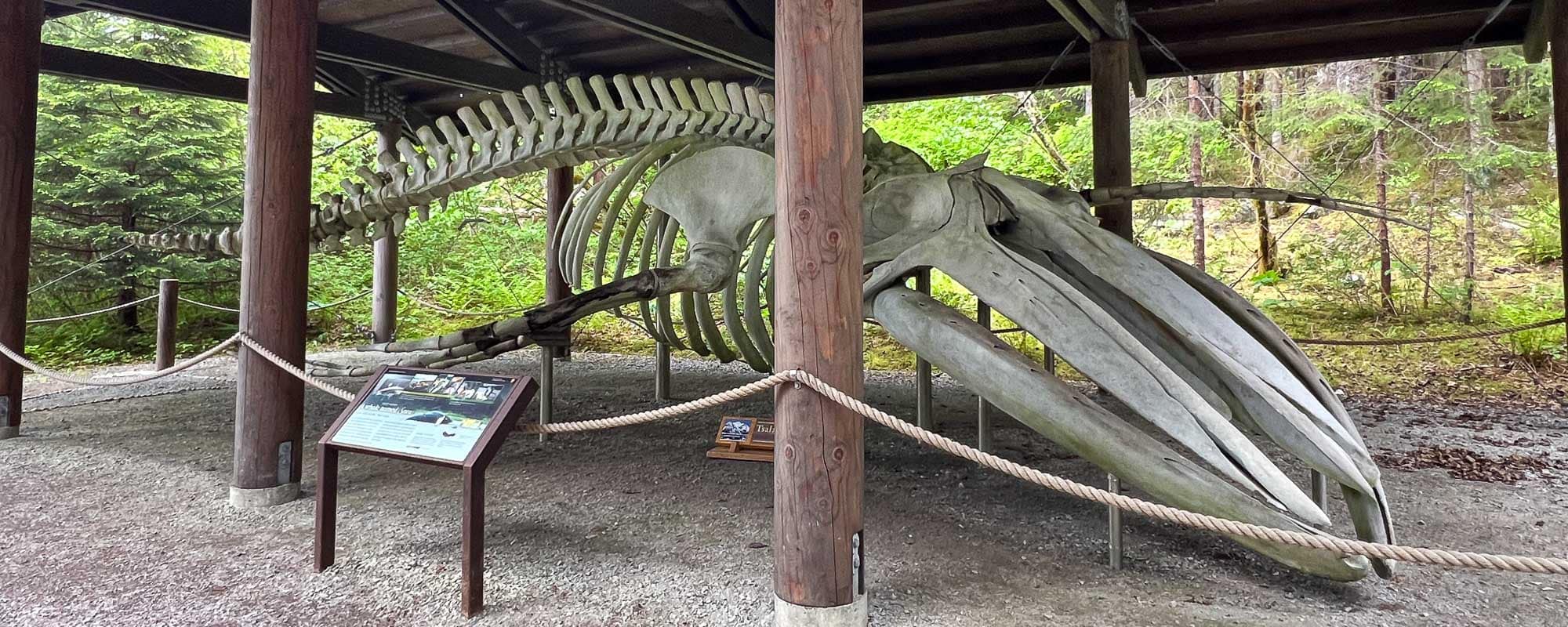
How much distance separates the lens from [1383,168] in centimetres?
1135

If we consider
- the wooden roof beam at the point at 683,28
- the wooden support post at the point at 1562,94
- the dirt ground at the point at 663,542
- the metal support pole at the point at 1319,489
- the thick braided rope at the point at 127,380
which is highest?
the wooden roof beam at the point at 683,28

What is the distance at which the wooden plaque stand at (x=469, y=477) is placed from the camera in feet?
8.96

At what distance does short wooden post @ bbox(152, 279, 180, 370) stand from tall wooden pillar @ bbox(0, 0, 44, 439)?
339 centimetres

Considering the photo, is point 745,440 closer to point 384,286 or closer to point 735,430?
point 735,430

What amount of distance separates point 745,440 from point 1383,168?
11.4 meters

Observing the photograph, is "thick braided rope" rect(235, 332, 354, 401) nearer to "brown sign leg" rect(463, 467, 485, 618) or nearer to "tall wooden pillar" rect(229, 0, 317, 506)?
"tall wooden pillar" rect(229, 0, 317, 506)

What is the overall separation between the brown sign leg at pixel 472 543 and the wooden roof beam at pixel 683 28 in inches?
166

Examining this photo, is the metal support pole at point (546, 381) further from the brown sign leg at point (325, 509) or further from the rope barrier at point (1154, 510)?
the rope barrier at point (1154, 510)

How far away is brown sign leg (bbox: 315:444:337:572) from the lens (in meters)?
3.16

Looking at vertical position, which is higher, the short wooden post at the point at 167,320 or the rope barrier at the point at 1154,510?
the short wooden post at the point at 167,320

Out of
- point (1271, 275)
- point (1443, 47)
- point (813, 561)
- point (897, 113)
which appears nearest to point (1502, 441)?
point (1443, 47)

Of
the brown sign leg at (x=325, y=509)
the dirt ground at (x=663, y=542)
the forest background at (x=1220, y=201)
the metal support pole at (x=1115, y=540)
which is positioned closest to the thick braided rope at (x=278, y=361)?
the brown sign leg at (x=325, y=509)

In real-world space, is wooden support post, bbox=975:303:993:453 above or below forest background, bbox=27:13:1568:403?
below

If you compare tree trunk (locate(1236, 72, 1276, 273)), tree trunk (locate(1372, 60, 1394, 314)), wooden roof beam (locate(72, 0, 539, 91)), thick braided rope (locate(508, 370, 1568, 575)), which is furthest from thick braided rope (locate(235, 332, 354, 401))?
tree trunk (locate(1236, 72, 1276, 273))
